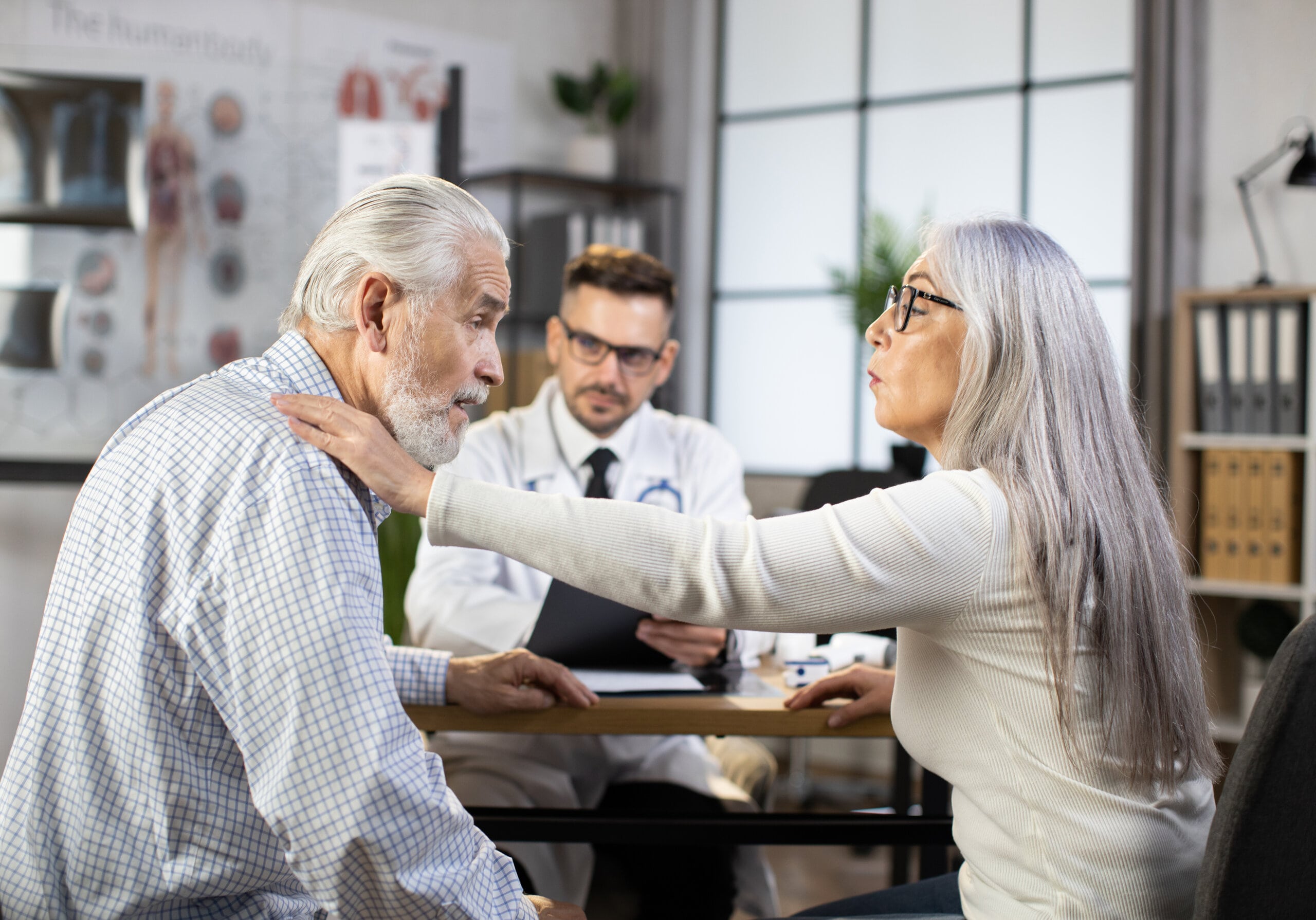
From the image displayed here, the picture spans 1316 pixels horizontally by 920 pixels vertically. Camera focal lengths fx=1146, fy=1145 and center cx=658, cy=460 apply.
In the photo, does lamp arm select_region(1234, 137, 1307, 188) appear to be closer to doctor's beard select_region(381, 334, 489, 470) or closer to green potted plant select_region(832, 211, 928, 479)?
green potted plant select_region(832, 211, 928, 479)

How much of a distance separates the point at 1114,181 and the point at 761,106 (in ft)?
5.06

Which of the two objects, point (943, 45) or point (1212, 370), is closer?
point (1212, 370)

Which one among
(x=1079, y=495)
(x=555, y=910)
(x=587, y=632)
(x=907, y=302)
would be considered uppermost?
(x=907, y=302)

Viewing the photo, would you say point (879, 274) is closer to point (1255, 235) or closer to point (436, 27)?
point (1255, 235)

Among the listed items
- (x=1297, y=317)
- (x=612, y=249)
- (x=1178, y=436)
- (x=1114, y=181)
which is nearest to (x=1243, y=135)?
(x=1114, y=181)

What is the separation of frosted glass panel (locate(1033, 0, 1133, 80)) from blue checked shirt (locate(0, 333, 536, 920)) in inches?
161

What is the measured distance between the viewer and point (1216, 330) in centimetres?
377

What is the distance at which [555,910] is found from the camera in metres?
1.18

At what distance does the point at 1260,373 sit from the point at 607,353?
2.44 meters

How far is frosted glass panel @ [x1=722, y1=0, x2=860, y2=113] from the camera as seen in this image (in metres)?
4.84

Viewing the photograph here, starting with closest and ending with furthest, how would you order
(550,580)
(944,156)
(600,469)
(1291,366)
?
(550,580) → (600,469) → (1291,366) → (944,156)

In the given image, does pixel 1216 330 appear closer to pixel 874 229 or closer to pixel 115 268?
pixel 874 229

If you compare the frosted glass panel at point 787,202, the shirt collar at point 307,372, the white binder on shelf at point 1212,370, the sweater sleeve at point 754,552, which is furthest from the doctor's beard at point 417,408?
the frosted glass panel at point 787,202

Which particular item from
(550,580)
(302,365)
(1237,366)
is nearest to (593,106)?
(1237,366)
